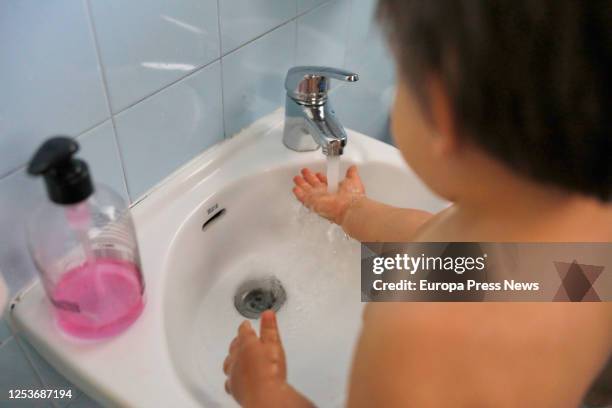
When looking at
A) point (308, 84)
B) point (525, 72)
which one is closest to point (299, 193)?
point (308, 84)

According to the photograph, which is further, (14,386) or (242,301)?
(242,301)

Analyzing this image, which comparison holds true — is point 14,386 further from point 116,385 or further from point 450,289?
point 450,289

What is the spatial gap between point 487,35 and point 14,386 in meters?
0.58

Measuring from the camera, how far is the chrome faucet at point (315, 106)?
0.69 metres

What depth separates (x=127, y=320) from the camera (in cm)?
54

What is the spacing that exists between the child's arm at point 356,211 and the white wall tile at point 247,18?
19 cm

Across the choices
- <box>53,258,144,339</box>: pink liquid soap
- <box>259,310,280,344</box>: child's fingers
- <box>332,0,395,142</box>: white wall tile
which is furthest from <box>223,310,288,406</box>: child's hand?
<box>332,0,395,142</box>: white wall tile

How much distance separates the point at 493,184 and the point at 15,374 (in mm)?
511

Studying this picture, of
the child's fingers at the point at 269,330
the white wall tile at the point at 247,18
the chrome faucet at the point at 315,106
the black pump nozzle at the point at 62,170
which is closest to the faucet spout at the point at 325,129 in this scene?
the chrome faucet at the point at 315,106

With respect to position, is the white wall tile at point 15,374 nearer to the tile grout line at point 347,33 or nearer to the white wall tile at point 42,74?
the white wall tile at point 42,74

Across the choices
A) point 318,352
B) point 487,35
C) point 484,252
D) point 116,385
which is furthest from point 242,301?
point 487,35

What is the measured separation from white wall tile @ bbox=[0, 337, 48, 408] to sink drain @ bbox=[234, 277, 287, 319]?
24cm

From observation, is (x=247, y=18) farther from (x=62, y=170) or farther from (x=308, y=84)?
(x=62, y=170)

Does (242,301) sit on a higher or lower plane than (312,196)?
lower
